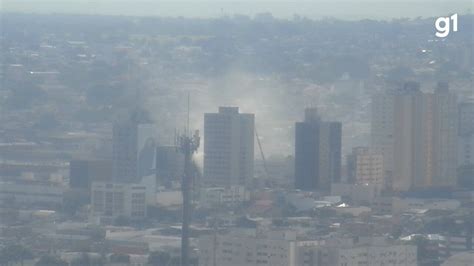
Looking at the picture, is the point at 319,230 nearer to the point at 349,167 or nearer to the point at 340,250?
the point at 340,250

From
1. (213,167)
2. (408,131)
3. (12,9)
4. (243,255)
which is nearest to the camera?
(243,255)

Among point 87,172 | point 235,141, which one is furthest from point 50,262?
point 235,141

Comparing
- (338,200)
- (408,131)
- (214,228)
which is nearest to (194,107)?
(408,131)

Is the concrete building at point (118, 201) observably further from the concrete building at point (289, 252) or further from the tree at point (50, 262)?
the concrete building at point (289, 252)

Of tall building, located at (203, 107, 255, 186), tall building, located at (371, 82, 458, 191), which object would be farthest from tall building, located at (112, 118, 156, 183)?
tall building, located at (371, 82, 458, 191)

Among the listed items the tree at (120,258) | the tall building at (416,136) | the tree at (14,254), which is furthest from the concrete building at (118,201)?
the tree at (120,258)

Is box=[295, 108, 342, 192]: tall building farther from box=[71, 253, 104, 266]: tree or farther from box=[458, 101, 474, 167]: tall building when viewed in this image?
box=[71, 253, 104, 266]: tree
